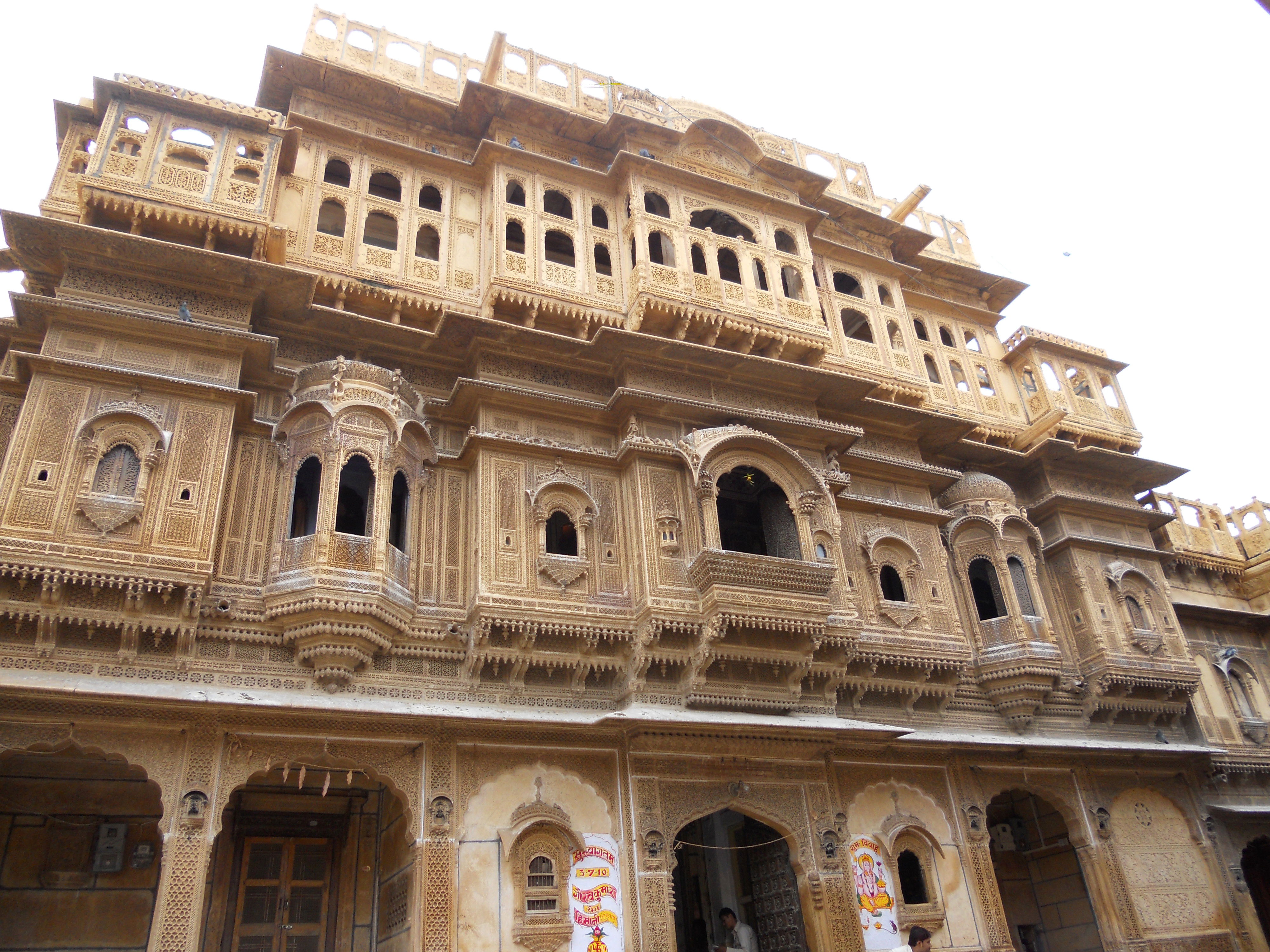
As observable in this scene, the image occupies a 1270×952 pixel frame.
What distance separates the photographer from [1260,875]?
1686 centimetres

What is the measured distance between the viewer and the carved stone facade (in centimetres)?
993

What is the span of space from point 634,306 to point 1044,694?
28.9 feet

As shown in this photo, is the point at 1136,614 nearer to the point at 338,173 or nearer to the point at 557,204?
the point at 557,204

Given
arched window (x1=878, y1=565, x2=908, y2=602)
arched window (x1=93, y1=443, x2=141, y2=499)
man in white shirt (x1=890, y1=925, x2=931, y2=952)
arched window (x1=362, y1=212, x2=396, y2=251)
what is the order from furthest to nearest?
arched window (x1=362, y1=212, x2=396, y2=251) → arched window (x1=878, y1=565, x2=908, y2=602) → arched window (x1=93, y1=443, x2=141, y2=499) → man in white shirt (x1=890, y1=925, x2=931, y2=952)

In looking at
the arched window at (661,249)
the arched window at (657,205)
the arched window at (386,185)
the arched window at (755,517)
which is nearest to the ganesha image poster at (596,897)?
the arched window at (755,517)

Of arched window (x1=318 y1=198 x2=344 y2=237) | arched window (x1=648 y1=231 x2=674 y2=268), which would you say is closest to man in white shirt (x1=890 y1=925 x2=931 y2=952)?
arched window (x1=648 y1=231 x2=674 y2=268)

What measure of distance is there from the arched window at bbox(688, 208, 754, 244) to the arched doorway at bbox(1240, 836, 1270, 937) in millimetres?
14147

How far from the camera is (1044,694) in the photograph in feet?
47.1

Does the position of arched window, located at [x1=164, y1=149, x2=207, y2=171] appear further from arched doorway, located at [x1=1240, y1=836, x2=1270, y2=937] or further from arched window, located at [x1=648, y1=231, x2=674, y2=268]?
arched doorway, located at [x1=1240, y1=836, x2=1270, y2=937]

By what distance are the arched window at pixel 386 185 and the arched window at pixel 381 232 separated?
361mm

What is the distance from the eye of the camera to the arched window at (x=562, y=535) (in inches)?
489

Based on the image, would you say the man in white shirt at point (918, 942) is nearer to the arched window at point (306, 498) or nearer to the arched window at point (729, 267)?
the arched window at point (306, 498)

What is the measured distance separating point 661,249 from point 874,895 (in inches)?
417

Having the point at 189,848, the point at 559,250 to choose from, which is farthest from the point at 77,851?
the point at 559,250
